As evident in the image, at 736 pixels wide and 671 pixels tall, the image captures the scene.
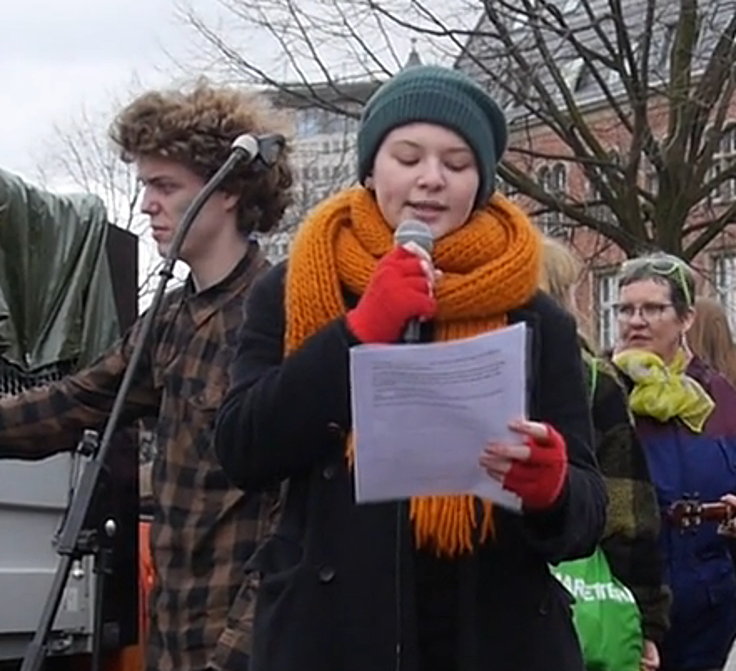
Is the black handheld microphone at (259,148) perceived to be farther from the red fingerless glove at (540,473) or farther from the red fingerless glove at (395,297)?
the red fingerless glove at (540,473)

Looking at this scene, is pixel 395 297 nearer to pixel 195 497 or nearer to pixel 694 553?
pixel 195 497

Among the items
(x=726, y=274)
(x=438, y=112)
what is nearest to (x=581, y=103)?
(x=726, y=274)

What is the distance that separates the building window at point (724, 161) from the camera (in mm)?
18547

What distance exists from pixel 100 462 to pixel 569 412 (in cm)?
102

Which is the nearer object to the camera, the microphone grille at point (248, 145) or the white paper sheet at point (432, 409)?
the white paper sheet at point (432, 409)

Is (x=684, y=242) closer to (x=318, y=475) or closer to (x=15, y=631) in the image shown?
(x=15, y=631)

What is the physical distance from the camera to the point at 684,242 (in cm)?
1925

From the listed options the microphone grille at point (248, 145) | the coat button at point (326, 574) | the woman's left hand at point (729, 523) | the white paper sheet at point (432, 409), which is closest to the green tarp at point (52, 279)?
the microphone grille at point (248, 145)

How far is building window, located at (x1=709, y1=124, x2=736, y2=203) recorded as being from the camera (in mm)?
18547

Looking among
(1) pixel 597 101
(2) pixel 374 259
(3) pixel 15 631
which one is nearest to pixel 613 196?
(1) pixel 597 101

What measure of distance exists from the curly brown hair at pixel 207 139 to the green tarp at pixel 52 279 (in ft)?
3.52

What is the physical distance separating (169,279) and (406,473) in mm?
1101

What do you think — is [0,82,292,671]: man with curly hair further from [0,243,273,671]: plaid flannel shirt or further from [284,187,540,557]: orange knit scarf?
[284,187,540,557]: orange knit scarf

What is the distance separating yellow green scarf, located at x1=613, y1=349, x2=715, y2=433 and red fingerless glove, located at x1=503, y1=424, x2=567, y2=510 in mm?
2337
